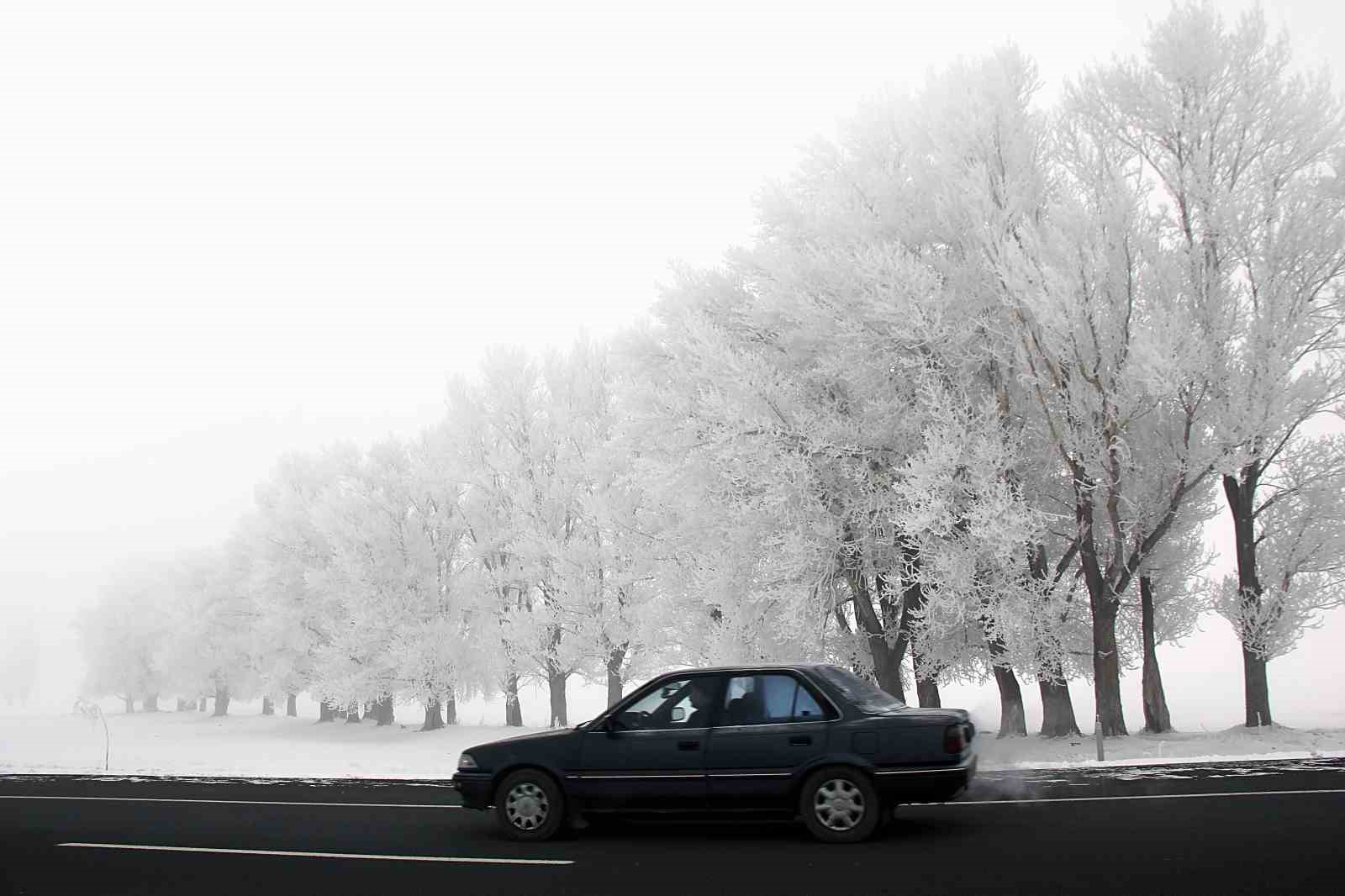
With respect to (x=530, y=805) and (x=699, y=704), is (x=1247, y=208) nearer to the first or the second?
(x=699, y=704)

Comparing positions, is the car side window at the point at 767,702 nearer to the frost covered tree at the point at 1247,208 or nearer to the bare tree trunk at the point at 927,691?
the frost covered tree at the point at 1247,208

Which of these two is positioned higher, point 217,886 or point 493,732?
point 217,886

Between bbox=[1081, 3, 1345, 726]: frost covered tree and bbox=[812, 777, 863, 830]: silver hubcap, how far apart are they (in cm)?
1192

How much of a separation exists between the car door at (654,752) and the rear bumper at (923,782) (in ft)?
5.24

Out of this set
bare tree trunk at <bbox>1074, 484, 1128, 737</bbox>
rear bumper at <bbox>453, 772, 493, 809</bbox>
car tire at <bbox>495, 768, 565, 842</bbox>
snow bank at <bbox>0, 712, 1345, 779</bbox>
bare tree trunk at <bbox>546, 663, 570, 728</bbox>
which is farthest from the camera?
bare tree trunk at <bbox>546, 663, 570, 728</bbox>

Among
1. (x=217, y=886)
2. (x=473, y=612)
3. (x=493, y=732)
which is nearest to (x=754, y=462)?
(x=217, y=886)

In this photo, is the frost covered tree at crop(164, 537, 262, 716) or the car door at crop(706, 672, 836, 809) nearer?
the car door at crop(706, 672, 836, 809)

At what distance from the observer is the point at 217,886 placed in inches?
316

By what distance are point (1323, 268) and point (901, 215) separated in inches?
303

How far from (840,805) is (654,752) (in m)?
1.72

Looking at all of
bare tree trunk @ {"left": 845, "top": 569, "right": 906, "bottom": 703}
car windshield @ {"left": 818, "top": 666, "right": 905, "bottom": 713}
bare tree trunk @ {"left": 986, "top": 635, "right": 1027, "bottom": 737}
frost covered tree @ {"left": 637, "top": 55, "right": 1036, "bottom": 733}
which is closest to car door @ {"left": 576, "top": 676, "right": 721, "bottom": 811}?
car windshield @ {"left": 818, "top": 666, "right": 905, "bottom": 713}

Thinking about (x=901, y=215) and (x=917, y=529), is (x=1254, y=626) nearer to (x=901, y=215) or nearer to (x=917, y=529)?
(x=917, y=529)

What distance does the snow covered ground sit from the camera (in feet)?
A: 55.1

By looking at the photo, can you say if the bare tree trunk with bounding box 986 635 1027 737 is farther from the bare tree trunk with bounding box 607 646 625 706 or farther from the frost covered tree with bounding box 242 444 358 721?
the frost covered tree with bounding box 242 444 358 721
